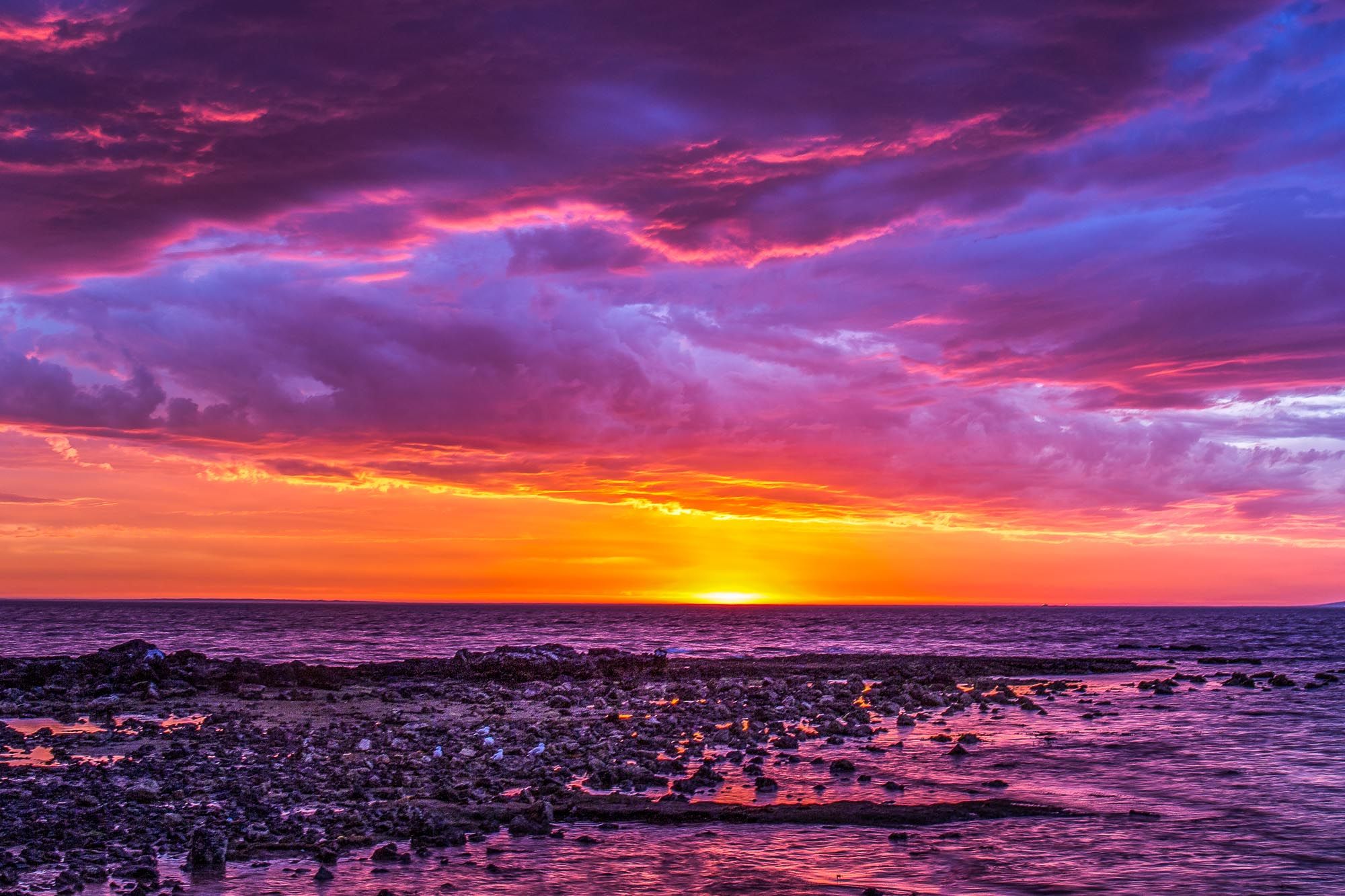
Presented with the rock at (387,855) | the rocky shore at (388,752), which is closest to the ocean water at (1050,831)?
the rock at (387,855)

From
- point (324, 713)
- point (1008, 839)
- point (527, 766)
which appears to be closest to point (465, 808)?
point (527, 766)

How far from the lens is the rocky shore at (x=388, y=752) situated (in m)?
15.4

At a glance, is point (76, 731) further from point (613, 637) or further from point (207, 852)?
point (613, 637)

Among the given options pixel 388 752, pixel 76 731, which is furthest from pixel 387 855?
pixel 76 731

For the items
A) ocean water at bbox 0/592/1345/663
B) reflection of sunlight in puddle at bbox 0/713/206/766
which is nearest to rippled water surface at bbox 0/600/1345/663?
ocean water at bbox 0/592/1345/663

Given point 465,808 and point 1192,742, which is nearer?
point 465,808

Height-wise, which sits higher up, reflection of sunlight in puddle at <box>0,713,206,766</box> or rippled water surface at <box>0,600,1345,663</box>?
reflection of sunlight in puddle at <box>0,713,206,766</box>

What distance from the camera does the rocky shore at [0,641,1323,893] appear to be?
15.4 meters

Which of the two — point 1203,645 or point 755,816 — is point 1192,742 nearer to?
point 755,816

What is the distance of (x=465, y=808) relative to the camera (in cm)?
1764

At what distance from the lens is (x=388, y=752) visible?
75.6ft

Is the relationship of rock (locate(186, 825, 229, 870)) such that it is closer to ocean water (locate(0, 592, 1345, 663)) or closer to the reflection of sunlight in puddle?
the reflection of sunlight in puddle

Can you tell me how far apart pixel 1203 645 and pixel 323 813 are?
3228 inches

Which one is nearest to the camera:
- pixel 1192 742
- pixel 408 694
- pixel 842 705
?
pixel 1192 742
